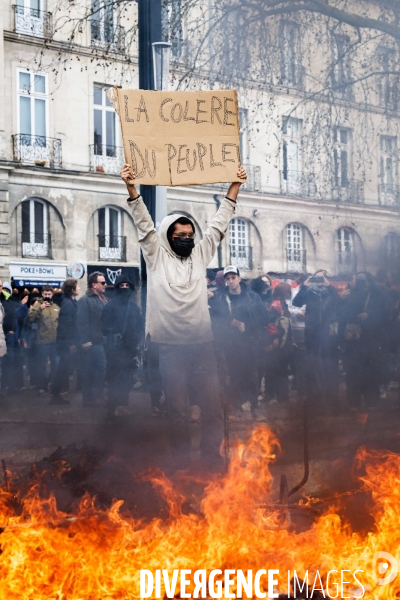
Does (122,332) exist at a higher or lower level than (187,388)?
higher

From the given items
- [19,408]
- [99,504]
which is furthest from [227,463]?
[19,408]

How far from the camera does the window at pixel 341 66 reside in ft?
27.8

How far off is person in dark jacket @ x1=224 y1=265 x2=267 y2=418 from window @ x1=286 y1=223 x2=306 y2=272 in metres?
8.36

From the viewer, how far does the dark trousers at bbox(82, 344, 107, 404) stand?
320 inches

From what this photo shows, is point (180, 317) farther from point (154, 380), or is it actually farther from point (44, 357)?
point (44, 357)

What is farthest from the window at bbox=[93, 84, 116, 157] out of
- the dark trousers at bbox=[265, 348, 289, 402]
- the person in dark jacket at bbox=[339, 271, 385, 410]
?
the person in dark jacket at bbox=[339, 271, 385, 410]

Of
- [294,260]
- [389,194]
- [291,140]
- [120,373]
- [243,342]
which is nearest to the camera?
[243,342]

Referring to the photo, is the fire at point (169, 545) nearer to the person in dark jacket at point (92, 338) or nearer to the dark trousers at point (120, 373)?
the dark trousers at point (120, 373)

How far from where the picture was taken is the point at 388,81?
816 centimetres

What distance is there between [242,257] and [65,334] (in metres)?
14.2

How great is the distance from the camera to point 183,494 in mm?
3918

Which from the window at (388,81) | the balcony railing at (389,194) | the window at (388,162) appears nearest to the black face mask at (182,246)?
the window at (388,81)

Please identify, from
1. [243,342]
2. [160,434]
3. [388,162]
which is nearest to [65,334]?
[243,342]

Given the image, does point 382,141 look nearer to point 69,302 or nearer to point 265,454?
point 69,302
